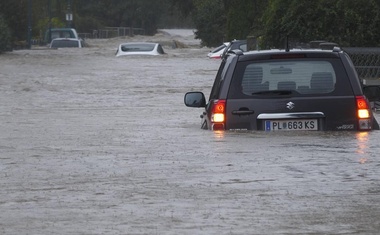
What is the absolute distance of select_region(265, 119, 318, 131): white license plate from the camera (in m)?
11.9

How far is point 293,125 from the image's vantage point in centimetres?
1191

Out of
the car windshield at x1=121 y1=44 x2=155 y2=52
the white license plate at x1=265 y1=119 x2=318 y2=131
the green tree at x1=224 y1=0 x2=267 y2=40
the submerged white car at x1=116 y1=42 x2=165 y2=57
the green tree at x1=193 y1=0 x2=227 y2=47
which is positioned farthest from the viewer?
the green tree at x1=193 y1=0 x2=227 y2=47

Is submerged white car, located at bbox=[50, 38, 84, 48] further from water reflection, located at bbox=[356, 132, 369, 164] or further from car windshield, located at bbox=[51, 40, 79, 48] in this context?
water reflection, located at bbox=[356, 132, 369, 164]

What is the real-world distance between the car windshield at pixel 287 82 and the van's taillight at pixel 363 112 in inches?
12.6

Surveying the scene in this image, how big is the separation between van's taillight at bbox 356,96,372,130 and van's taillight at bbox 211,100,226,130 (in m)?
1.33

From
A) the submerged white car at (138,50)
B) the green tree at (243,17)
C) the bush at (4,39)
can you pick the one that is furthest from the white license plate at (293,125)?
the bush at (4,39)

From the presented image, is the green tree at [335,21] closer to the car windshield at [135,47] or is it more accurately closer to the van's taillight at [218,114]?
the van's taillight at [218,114]

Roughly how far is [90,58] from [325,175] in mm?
40707

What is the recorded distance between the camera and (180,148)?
12.1 metres

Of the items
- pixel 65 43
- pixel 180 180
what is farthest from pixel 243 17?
pixel 180 180

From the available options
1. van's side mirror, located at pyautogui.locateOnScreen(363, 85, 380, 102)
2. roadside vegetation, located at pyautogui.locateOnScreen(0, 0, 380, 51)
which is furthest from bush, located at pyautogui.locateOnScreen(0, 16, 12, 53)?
van's side mirror, located at pyautogui.locateOnScreen(363, 85, 380, 102)

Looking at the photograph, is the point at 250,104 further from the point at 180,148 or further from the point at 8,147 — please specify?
the point at 8,147

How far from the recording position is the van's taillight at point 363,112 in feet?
38.5

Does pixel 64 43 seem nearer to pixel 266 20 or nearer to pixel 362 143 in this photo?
pixel 266 20
